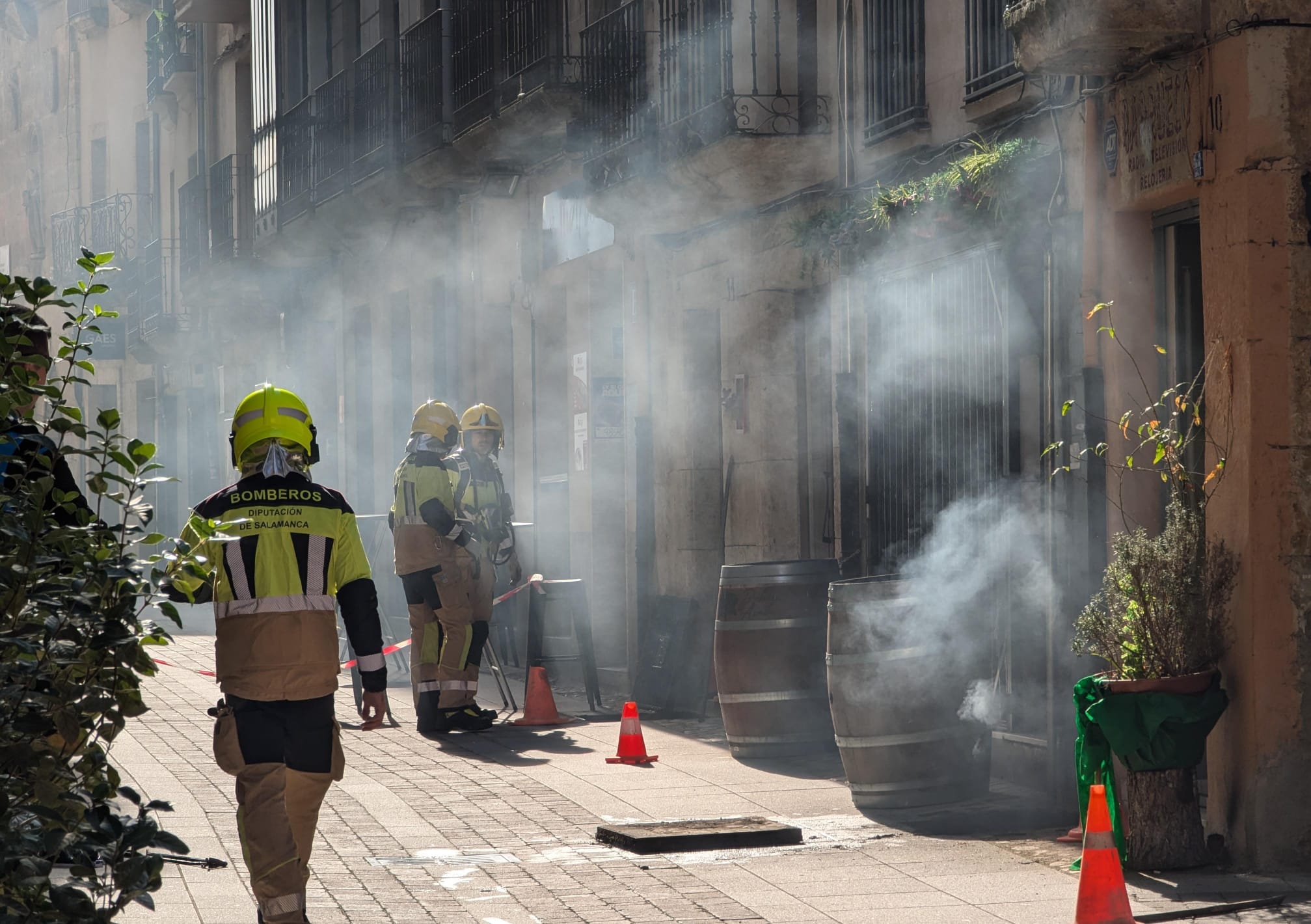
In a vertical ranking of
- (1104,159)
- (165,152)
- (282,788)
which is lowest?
(282,788)

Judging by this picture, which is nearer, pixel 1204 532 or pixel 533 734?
pixel 1204 532

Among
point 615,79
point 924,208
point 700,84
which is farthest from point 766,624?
point 615,79

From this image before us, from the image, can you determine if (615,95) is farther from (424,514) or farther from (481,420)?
(424,514)

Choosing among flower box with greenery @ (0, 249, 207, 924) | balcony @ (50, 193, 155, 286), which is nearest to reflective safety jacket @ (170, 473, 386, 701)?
flower box with greenery @ (0, 249, 207, 924)

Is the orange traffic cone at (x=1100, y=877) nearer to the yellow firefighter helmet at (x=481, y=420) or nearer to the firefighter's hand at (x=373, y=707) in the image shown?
the firefighter's hand at (x=373, y=707)

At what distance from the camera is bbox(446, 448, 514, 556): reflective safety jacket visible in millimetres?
12852

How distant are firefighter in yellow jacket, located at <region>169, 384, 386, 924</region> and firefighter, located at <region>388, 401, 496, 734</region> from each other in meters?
5.77

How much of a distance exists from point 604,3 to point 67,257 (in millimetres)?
26442

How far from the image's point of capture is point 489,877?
295 inches

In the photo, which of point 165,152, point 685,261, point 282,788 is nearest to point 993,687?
point 282,788

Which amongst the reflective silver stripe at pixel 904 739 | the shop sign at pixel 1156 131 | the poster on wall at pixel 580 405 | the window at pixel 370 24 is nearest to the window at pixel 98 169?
the window at pixel 370 24

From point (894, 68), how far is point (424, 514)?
3.73 meters

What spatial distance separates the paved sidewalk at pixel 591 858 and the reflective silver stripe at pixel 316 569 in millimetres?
1146

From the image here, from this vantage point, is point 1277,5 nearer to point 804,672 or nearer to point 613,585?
point 804,672
